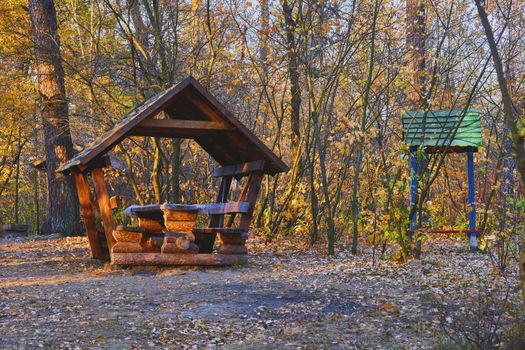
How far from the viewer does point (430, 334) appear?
576cm

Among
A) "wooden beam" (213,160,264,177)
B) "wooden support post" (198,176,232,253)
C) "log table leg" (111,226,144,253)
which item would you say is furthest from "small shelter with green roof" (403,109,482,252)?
"log table leg" (111,226,144,253)

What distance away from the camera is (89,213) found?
1165 centimetres

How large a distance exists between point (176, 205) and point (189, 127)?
129cm

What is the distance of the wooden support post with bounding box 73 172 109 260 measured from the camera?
11.5 m

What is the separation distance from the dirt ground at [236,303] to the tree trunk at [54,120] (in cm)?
522

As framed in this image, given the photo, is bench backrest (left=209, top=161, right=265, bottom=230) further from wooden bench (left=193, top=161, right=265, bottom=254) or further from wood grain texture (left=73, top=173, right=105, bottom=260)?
wood grain texture (left=73, top=173, right=105, bottom=260)

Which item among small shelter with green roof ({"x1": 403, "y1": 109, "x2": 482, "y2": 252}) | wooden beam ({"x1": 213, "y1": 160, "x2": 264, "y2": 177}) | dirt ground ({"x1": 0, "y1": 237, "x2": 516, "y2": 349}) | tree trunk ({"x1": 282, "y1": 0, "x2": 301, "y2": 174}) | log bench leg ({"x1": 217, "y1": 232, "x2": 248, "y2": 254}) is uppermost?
tree trunk ({"x1": 282, "y1": 0, "x2": 301, "y2": 174})

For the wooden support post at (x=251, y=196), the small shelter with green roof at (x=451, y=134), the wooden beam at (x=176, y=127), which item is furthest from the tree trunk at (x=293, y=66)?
the wooden beam at (x=176, y=127)

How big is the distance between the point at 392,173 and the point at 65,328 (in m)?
6.26

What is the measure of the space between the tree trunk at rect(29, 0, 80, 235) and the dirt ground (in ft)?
17.1

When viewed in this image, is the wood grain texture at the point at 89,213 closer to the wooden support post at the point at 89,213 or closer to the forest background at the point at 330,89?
the wooden support post at the point at 89,213

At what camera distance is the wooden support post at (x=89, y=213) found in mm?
11508

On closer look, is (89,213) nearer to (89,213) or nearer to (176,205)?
(89,213)

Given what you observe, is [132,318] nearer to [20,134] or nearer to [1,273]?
[1,273]
